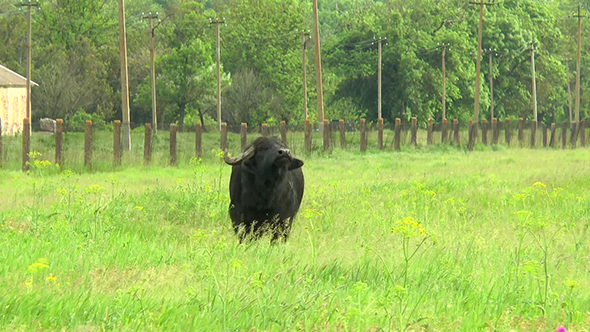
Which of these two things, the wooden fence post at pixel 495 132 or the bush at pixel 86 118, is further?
the bush at pixel 86 118

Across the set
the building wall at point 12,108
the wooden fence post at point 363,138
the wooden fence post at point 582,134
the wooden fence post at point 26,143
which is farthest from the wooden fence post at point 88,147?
the wooden fence post at point 582,134

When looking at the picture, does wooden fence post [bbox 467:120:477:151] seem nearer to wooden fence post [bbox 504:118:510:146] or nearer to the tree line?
wooden fence post [bbox 504:118:510:146]

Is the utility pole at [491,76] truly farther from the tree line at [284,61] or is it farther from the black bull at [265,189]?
the black bull at [265,189]

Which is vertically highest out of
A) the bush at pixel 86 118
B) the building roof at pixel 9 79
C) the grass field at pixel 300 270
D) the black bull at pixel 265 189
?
the building roof at pixel 9 79

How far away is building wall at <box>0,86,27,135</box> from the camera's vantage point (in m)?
46.2

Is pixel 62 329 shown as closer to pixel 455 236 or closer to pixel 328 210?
pixel 455 236

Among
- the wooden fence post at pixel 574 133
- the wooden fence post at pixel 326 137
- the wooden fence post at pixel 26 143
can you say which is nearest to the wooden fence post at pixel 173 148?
the wooden fence post at pixel 26 143

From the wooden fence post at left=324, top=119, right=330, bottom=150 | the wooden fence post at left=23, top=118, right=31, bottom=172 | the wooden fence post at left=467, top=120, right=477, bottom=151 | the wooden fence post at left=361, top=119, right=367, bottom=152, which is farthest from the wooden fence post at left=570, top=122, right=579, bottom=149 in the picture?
the wooden fence post at left=23, top=118, right=31, bottom=172

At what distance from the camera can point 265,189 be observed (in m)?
9.55

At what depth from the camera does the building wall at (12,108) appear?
152ft

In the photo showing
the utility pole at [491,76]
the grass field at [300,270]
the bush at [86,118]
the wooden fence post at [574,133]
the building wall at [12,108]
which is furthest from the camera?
the utility pole at [491,76]

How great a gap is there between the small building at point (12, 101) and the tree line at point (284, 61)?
23.9 feet

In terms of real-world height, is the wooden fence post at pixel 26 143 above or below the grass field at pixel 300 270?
above

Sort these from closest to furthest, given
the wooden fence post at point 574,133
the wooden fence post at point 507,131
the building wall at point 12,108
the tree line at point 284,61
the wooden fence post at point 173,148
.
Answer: the wooden fence post at point 173,148 < the wooden fence post at point 507,131 < the building wall at point 12,108 < the wooden fence post at point 574,133 < the tree line at point 284,61
